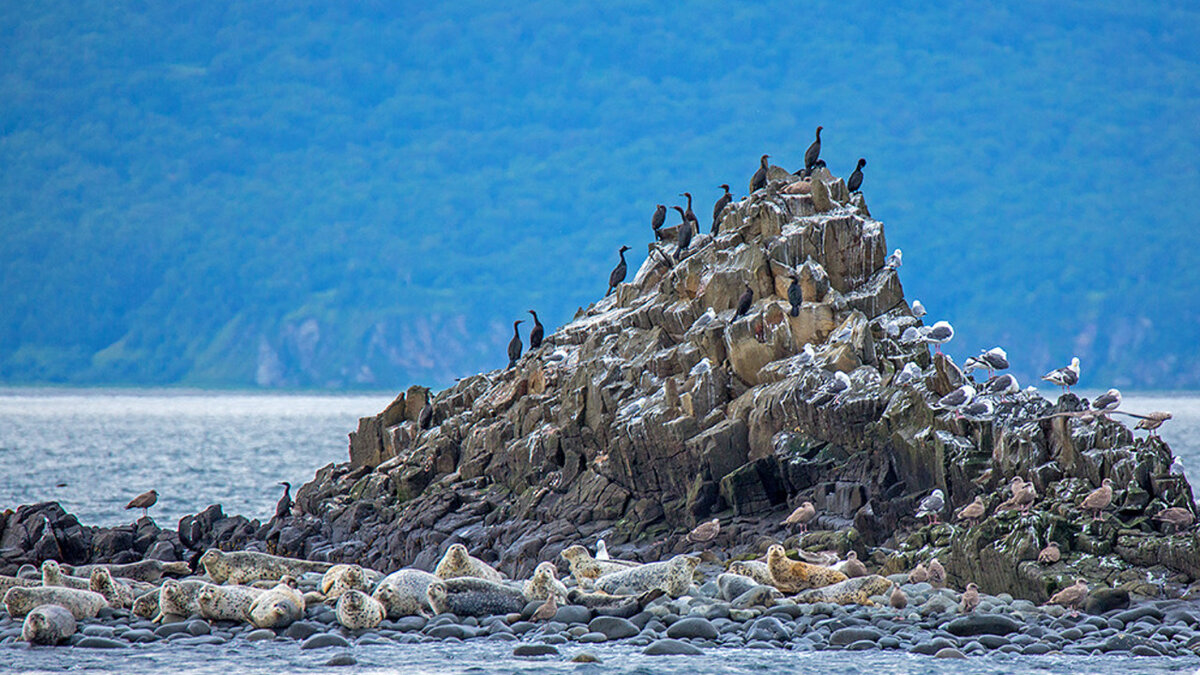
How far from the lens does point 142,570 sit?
22.6 meters

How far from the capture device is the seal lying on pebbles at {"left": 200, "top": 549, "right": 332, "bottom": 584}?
2066 centimetres

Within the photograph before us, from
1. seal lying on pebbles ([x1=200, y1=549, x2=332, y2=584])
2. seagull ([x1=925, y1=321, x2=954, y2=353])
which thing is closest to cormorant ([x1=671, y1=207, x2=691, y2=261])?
Result: seagull ([x1=925, y1=321, x2=954, y2=353])

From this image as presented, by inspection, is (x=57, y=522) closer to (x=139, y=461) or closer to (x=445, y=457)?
(x=445, y=457)

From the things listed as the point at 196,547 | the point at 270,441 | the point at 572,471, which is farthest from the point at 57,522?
the point at 270,441

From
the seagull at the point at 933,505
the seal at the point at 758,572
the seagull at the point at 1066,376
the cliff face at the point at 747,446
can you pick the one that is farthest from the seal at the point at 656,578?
the seagull at the point at 1066,376

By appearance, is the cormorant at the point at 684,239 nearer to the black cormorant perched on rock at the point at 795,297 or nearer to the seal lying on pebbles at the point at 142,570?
the black cormorant perched on rock at the point at 795,297

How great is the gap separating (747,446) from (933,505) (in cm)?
442

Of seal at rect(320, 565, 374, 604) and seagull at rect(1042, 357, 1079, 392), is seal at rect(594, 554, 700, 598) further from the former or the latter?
seagull at rect(1042, 357, 1079, 392)

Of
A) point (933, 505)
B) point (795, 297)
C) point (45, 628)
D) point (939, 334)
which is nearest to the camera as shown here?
point (45, 628)

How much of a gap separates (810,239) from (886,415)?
259 inches

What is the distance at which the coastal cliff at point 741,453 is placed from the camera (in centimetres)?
1964

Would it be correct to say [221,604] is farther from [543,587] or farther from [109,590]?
[543,587]

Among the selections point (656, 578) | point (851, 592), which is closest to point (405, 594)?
point (656, 578)

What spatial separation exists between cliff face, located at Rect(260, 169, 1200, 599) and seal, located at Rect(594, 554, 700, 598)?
11.7ft
